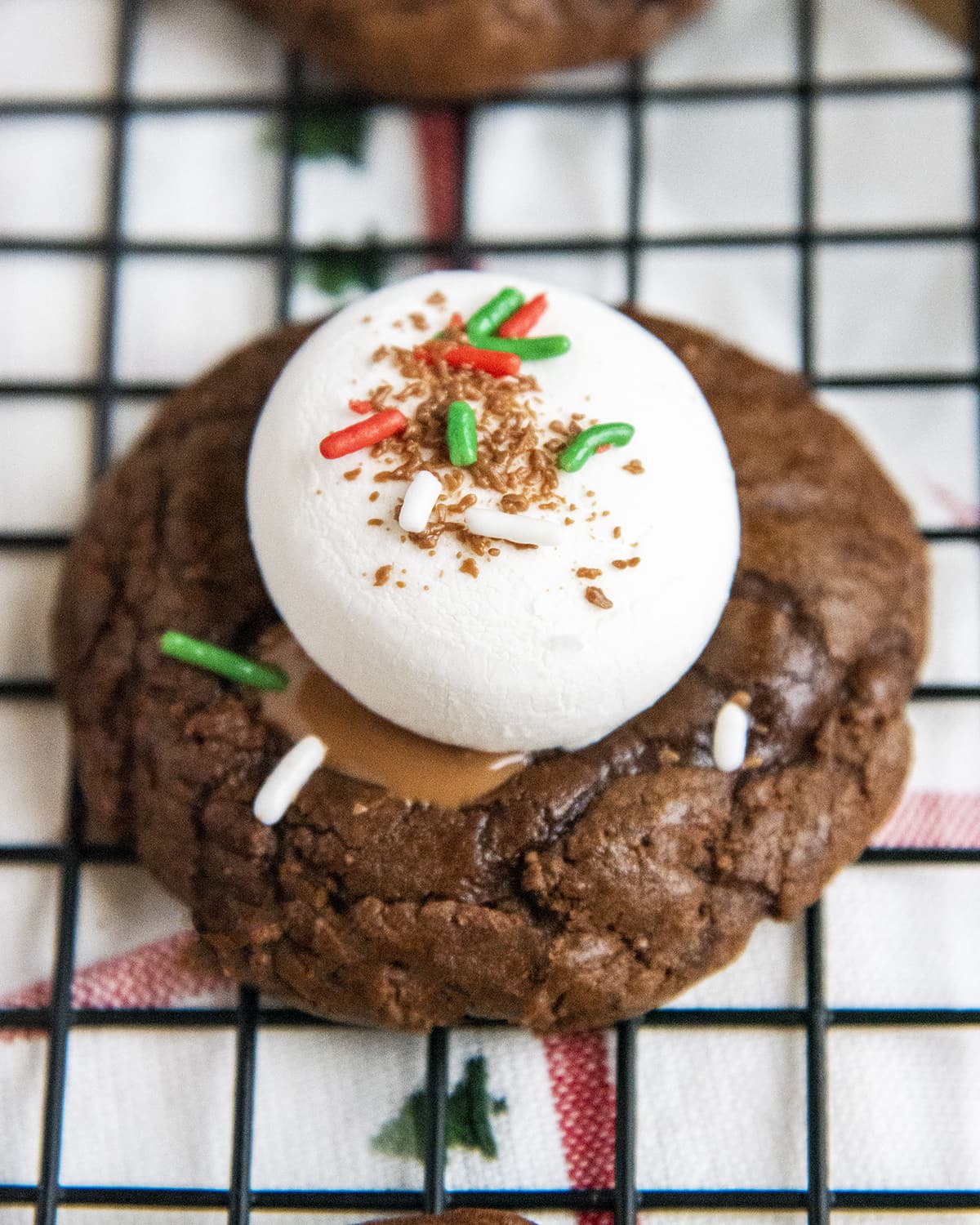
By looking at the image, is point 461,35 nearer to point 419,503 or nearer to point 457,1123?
point 419,503

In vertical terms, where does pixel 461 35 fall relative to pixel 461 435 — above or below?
above

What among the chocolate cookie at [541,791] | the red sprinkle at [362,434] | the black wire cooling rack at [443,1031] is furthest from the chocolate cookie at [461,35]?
the red sprinkle at [362,434]

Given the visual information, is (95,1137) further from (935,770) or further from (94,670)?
(935,770)

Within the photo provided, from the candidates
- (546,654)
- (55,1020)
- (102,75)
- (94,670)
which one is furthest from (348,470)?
(102,75)

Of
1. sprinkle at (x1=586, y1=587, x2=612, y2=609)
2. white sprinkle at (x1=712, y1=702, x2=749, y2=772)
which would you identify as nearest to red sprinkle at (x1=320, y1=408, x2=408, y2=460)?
sprinkle at (x1=586, y1=587, x2=612, y2=609)

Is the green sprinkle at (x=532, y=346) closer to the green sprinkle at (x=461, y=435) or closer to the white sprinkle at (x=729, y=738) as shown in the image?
the green sprinkle at (x=461, y=435)

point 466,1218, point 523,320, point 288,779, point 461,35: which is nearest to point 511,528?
point 523,320
